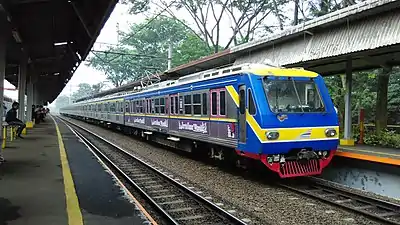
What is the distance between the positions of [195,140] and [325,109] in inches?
173

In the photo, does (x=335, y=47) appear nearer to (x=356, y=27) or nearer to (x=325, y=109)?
(x=356, y=27)

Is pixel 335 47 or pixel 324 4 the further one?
pixel 324 4

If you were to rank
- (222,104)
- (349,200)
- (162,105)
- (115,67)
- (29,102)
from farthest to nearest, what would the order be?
1. (115,67)
2. (29,102)
3. (162,105)
4. (222,104)
5. (349,200)

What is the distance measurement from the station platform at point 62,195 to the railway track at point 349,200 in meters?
3.48

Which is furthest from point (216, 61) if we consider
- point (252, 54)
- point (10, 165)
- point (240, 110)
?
point (10, 165)

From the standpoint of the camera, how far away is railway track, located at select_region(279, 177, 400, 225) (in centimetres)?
669

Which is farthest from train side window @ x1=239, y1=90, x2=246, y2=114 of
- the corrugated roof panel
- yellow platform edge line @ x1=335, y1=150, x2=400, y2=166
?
the corrugated roof panel

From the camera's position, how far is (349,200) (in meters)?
7.67

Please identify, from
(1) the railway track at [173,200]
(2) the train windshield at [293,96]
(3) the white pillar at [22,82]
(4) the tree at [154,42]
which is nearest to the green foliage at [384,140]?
(2) the train windshield at [293,96]

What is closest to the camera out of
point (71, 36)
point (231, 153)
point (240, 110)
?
point (240, 110)

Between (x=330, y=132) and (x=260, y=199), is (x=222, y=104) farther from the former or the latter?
(x=260, y=199)

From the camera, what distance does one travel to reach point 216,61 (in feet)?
58.0

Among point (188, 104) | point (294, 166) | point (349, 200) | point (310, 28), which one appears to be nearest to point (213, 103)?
point (188, 104)

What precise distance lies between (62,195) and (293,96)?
5.21 m
